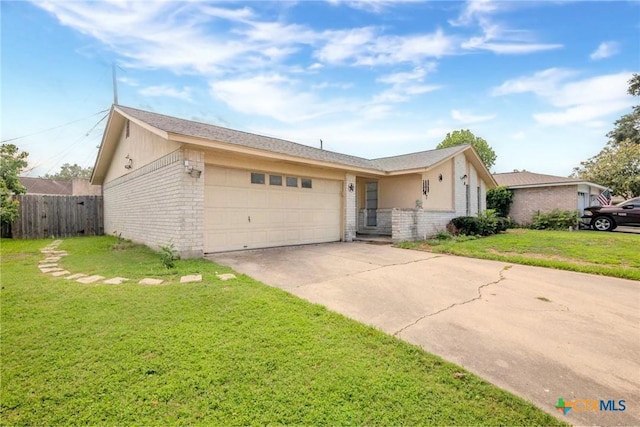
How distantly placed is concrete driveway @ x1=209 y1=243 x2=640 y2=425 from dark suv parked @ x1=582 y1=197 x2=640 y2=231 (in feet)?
34.3

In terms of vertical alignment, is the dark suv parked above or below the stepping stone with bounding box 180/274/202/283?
above

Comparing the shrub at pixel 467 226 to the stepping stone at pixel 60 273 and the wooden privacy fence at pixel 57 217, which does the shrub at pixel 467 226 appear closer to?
the stepping stone at pixel 60 273

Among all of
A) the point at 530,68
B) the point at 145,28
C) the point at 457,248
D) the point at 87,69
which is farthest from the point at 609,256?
the point at 87,69

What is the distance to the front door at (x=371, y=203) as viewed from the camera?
1271cm

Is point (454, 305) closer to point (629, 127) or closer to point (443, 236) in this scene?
point (443, 236)

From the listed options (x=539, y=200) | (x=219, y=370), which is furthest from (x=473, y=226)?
(x=219, y=370)

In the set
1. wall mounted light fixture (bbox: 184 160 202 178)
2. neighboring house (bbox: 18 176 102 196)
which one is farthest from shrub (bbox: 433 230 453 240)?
neighboring house (bbox: 18 176 102 196)

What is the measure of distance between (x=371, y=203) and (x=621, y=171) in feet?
72.3

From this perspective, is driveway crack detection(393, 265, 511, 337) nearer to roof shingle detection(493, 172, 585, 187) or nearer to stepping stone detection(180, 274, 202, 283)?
stepping stone detection(180, 274, 202, 283)

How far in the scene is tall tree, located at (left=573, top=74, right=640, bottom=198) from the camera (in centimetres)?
2042

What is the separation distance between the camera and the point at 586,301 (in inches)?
163

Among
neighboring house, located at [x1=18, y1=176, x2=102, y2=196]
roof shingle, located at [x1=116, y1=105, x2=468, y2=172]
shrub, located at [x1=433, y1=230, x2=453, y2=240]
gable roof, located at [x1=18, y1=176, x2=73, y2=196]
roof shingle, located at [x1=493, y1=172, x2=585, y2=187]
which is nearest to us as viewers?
roof shingle, located at [x1=116, y1=105, x2=468, y2=172]

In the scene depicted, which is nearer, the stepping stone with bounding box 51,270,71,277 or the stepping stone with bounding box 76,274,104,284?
the stepping stone with bounding box 76,274,104,284

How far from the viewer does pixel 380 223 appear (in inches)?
490
